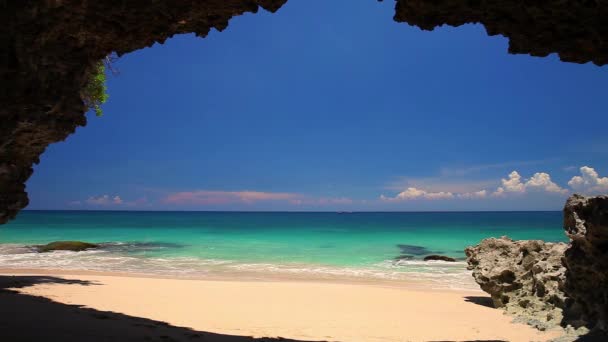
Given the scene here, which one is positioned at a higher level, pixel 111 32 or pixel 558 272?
pixel 111 32

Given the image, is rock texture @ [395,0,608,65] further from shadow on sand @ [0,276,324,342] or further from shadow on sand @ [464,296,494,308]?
shadow on sand @ [464,296,494,308]

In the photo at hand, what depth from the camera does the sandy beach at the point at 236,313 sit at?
5910 millimetres

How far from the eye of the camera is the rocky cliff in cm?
554

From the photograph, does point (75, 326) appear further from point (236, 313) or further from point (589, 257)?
point (589, 257)

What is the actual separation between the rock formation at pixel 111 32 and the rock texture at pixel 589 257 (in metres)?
2.44

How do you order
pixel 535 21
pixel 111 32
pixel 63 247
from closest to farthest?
pixel 535 21 → pixel 111 32 → pixel 63 247

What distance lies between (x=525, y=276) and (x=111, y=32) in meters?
10.1

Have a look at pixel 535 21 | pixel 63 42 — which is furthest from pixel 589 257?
pixel 63 42

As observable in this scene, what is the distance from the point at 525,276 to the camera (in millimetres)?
8852

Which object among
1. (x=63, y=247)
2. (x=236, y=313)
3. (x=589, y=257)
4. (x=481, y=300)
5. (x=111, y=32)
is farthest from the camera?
(x=63, y=247)

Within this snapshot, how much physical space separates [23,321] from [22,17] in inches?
176

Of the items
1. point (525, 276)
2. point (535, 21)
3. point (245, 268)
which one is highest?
point (535, 21)

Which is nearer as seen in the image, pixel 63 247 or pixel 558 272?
pixel 558 272

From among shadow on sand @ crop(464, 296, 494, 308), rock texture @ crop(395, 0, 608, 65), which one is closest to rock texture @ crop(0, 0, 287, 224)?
rock texture @ crop(395, 0, 608, 65)
